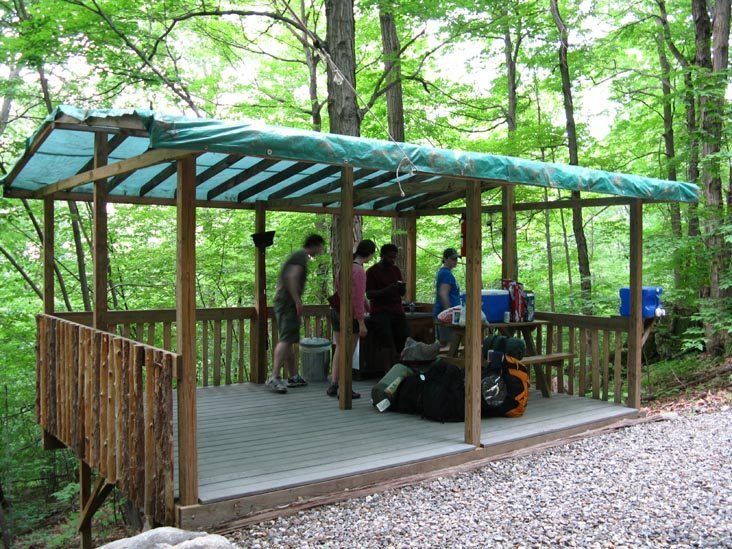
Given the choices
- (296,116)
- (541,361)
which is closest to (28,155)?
(541,361)

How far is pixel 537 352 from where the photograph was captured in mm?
8266

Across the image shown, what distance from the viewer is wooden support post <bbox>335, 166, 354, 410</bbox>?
236 inches

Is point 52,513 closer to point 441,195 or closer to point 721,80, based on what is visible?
point 441,195

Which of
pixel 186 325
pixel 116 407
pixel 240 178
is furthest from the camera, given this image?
pixel 240 178

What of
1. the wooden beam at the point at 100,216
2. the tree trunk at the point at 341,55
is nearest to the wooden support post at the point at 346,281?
the wooden beam at the point at 100,216

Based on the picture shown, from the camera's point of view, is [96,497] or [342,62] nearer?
[96,497]

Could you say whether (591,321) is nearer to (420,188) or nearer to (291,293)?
(420,188)

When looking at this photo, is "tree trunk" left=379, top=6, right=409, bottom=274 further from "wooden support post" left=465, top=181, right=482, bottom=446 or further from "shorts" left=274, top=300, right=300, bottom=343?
"wooden support post" left=465, top=181, right=482, bottom=446

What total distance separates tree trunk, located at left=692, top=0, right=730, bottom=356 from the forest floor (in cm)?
74

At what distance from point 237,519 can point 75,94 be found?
32.2 ft

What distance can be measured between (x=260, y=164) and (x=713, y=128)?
729cm

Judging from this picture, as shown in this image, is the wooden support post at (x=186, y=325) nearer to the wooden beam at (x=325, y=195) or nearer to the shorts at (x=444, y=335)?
the wooden beam at (x=325, y=195)

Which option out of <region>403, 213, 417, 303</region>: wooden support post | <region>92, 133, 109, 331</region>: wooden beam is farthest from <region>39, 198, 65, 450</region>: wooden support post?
<region>403, 213, 417, 303</region>: wooden support post

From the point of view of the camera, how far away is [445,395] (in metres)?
6.05
